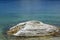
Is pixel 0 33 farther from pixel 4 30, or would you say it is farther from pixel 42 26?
pixel 42 26

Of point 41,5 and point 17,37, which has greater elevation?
point 41,5

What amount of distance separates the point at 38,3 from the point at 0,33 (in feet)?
9.58

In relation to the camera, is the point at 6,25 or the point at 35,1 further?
the point at 35,1

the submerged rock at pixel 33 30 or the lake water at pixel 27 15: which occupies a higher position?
the lake water at pixel 27 15

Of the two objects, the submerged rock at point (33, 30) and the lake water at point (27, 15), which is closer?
the submerged rock at point (33, 30)

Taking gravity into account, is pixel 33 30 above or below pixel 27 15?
below

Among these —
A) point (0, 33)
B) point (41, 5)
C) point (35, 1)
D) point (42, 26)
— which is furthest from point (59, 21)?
point (35, 1)

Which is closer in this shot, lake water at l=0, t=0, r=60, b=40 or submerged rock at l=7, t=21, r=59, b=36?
submerged rock at l=7, t=21, r=59, b=36

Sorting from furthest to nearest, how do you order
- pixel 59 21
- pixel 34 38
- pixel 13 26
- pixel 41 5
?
pixel 41 5 < pixel 59 21 < pixel 13 26 < pixel 34 38

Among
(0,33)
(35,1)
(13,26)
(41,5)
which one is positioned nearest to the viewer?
(0,33)

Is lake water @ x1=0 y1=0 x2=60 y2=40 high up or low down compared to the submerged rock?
up

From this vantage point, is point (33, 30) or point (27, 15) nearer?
point (33, 30)

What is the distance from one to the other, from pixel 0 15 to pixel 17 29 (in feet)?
4.84

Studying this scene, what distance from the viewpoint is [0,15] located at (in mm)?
5051
